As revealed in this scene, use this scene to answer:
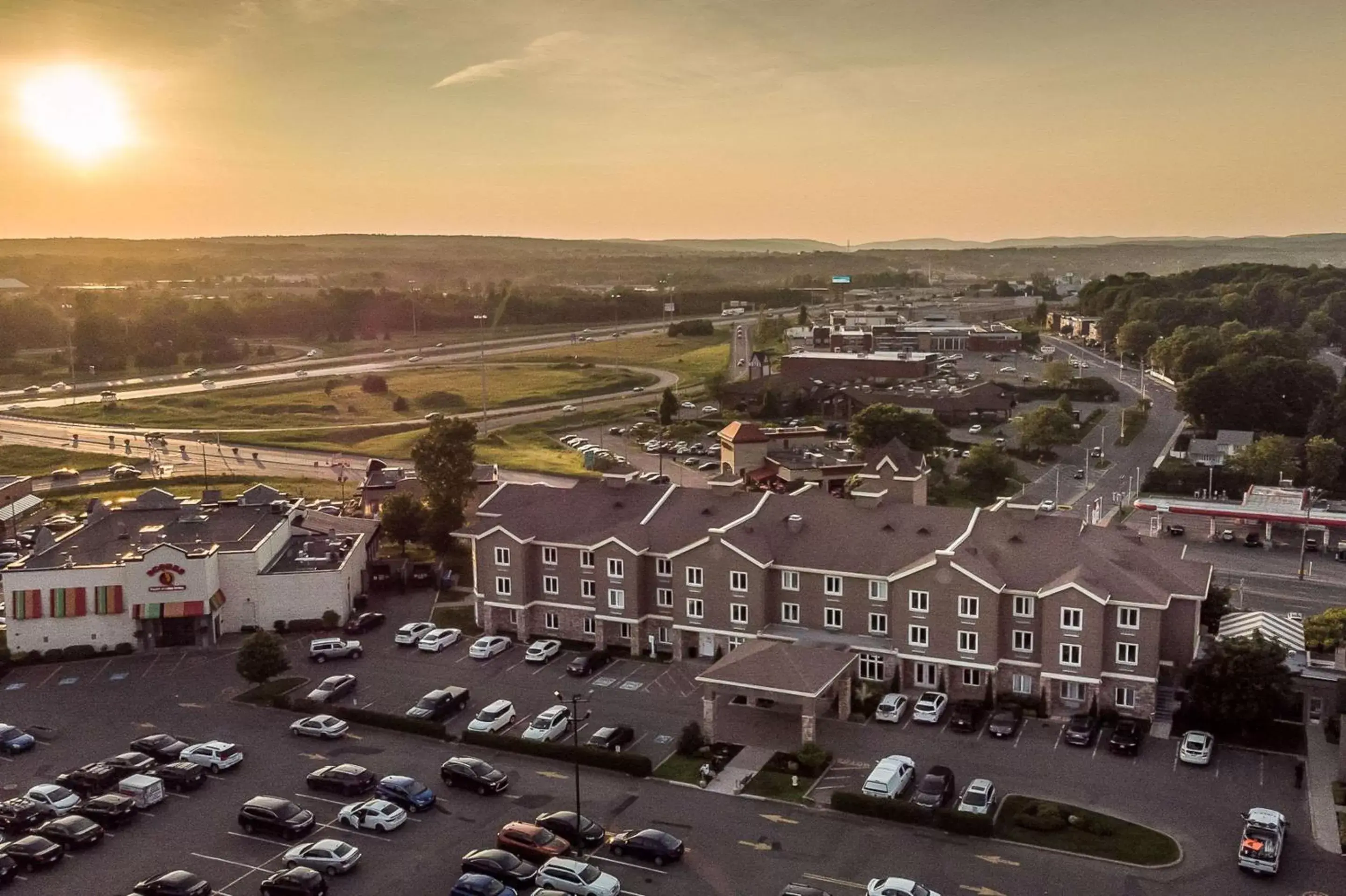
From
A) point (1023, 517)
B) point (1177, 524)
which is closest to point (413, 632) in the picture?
point (1023, 517)

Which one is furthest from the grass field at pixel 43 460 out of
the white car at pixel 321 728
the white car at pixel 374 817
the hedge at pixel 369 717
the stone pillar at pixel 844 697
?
the stone pillar at pixel 844 697

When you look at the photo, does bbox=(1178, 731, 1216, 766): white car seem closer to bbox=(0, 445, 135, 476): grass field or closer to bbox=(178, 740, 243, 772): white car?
bbox=(178, 740, 243, 772): white car

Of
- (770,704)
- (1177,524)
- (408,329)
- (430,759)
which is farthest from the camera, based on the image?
(408,329)

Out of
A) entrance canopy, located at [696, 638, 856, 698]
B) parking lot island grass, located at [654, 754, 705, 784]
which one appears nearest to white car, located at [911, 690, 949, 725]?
entrance canopy, located at [696, 638, 856, 698]

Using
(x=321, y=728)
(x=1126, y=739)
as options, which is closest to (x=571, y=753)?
(x=321, y=728)

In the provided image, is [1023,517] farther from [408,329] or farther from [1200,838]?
[408,329]

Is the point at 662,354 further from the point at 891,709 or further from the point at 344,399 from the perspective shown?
the point at 891,709
